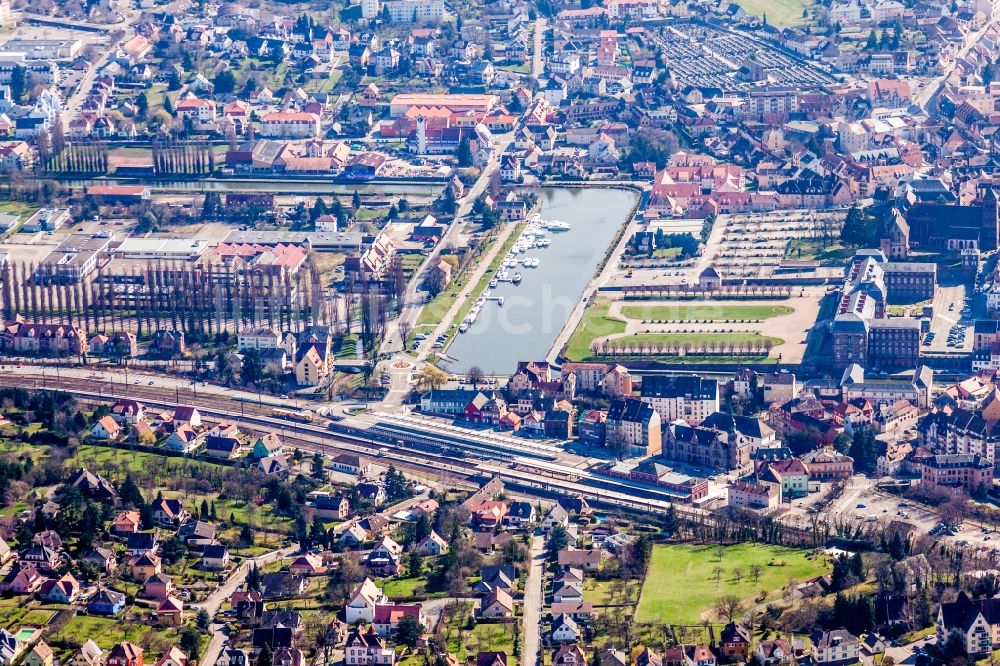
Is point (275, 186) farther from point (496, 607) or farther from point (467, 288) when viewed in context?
point (496, 607)

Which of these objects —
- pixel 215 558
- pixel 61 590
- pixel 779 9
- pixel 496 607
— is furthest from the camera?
pixel 779 9

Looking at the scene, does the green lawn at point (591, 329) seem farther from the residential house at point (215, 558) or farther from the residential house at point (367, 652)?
the residential house at point (367, 652)

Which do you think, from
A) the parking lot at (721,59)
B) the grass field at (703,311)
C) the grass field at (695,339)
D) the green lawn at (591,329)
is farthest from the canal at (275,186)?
the grass field at (695,339)

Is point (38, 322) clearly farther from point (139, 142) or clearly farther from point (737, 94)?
point (737, 94)

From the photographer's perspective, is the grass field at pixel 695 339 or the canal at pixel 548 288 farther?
the canal at pixel 548 288

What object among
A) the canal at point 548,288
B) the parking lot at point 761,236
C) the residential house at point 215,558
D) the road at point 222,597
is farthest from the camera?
the parking lot at point 761,236

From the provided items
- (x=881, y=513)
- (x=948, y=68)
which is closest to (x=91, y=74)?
(x=948, y=68)

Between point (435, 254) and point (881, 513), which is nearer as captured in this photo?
point (881, 513)
